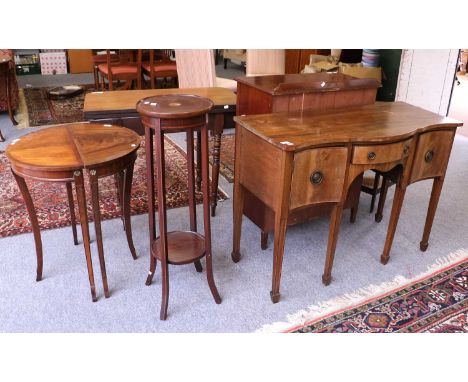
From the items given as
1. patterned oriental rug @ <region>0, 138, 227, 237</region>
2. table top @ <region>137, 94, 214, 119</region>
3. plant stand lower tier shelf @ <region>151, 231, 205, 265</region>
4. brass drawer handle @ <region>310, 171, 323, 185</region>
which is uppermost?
table top @ <region>137, 94, 214, 119</region>

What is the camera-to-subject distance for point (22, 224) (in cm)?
253

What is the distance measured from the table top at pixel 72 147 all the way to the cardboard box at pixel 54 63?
530 cm

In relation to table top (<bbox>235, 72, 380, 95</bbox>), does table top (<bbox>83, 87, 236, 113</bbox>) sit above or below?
below

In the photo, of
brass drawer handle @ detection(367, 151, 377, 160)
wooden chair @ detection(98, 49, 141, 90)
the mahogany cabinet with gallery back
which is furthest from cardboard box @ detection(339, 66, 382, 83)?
brass drawer handle @ detection(367, 151, 377, 160)

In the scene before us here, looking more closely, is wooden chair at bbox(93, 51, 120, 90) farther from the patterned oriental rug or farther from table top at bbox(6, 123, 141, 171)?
table top at bbox(6, 123, 141, 171)

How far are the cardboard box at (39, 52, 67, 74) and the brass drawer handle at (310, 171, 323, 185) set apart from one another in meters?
6.05

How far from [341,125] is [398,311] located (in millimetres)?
852

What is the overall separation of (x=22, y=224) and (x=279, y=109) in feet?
5.22

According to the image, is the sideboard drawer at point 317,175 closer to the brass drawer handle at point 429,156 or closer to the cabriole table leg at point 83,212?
the brass drawer handle at point 429,156

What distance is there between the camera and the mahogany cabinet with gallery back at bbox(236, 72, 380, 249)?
2084mm

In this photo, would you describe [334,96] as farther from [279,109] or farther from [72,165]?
[72,165]

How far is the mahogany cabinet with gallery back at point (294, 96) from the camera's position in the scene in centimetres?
208
